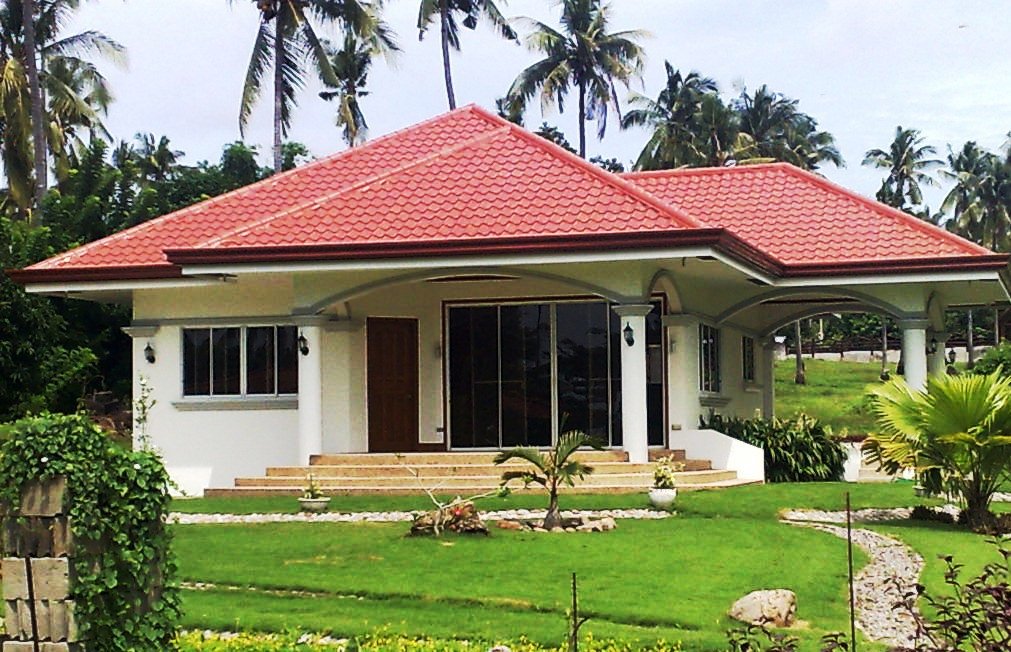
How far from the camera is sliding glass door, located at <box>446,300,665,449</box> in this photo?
70.1ft

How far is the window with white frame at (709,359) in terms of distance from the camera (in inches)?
878

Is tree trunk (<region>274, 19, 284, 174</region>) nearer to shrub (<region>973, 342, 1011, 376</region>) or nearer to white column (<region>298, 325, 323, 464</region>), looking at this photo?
white column (<region>298, 325, 323, 464</region>)

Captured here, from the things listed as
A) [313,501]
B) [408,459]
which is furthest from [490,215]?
[313,501]

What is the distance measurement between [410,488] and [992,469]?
7140 mm

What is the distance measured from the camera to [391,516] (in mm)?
16703

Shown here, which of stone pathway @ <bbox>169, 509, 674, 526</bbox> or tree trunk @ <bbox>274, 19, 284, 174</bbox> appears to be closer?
stone pathway @ <bbox>169, 509, 674, 526</bbox>

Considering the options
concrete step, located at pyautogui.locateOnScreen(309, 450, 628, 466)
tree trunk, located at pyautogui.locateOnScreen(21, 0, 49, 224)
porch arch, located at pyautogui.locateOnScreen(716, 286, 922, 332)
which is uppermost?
tree trunk, located at pyautogui.locateOnScreen(21, 0, 49, 224)

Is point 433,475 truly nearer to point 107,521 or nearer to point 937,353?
point 107,521

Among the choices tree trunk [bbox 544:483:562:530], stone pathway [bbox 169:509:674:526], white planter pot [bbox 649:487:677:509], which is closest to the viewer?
tree trunk [bbox 544:483:562:530]

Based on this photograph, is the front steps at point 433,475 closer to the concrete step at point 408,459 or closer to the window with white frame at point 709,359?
the concrete step at point 408,459

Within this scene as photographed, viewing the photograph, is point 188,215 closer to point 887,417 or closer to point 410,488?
point 410,488

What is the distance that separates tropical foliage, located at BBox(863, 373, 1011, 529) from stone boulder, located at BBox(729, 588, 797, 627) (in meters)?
5.40

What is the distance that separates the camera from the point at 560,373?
21.5m

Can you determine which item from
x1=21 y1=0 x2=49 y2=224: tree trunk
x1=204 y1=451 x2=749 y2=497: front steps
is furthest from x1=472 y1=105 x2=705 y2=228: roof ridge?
x1=21 y1=0 x2=49 y2=224: tree trunk
